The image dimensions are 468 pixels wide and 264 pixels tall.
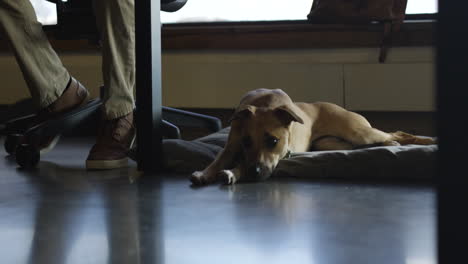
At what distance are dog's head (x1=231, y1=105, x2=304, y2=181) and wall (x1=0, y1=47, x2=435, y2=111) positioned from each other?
154cm

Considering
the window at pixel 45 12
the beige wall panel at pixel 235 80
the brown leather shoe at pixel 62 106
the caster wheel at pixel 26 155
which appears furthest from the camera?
the window at pixel 45 12

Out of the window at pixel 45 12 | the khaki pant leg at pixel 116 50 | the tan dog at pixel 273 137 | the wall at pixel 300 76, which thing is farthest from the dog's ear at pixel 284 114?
the window at pixel 45 12

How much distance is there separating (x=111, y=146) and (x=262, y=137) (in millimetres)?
553

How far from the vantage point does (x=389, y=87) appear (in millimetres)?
3211

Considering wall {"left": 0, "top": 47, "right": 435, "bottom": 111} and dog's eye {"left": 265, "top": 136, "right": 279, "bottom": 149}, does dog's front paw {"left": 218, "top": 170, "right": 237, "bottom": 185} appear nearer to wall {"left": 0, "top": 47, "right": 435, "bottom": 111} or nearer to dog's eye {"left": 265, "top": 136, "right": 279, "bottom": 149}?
dog's eye {"left": 265, "top": 136, "right": 279, "bottom": 149}

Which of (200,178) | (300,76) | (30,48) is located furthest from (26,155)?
(300,76)

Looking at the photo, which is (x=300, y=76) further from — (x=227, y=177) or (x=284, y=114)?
(x=227, y=177)

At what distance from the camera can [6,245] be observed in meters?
0.96

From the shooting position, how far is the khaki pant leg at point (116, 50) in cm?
193

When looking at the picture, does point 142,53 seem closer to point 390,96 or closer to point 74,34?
point 74,34

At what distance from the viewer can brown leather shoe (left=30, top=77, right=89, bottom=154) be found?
7.26ft

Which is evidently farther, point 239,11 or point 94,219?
point 239,11

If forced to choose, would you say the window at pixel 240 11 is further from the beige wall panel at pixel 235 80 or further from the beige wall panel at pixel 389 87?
the beige wall panel at pixel 389 87

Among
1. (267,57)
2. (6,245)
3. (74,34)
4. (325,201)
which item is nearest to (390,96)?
(267,57)
